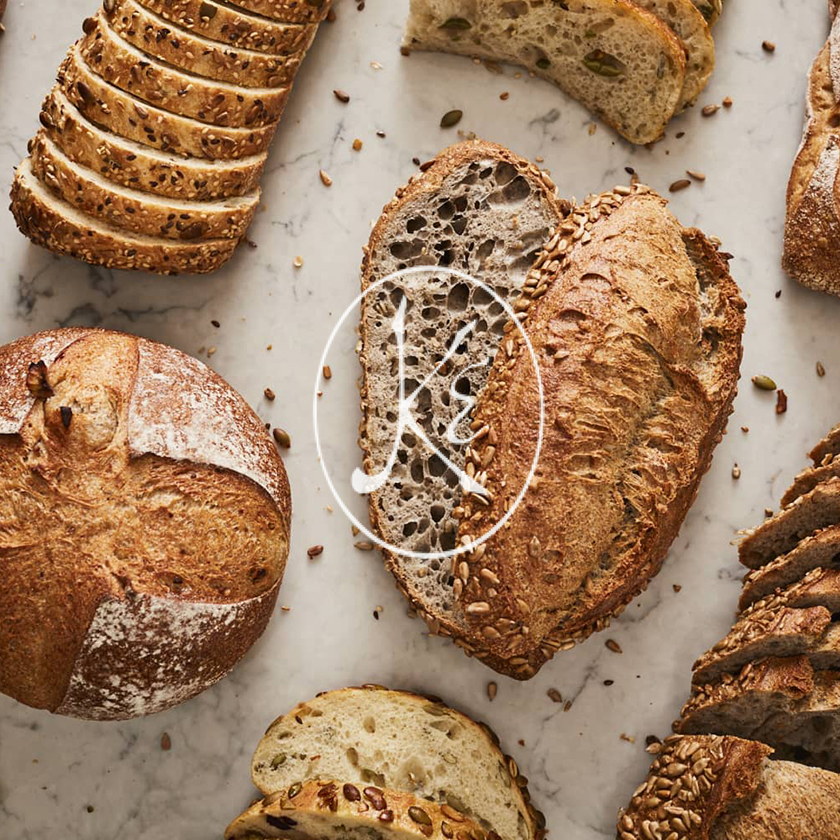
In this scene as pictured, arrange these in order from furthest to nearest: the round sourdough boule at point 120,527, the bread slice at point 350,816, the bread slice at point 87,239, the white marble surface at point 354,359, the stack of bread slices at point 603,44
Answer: the white marble surface at point 354,359 → the stack of bread slices at point 603,44 → the bread slice at point 87,239 → the bread slice at point 350,816 → the round sourdough boule at point 120,527

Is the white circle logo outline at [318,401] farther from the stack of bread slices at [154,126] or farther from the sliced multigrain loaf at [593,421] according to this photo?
the stack of bread slices at [154,126]

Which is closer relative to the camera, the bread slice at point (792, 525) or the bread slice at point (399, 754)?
the bread slice at point (792, 525)

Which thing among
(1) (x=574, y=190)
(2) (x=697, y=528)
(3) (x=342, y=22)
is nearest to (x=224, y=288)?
(3) (x=342, y=22)

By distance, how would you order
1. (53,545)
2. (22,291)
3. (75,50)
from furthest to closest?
(22,291)
(75,50)
(53,545)

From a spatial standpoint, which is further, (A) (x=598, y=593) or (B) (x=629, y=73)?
(B) (x=629, y=73)

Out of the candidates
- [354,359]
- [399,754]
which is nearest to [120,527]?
[354,359]

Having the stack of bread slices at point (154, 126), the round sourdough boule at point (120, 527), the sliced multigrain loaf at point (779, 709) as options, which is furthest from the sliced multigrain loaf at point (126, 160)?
the sliced multigrain loaf at point (779, 709)

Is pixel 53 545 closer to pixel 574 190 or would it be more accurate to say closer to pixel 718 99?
pixel 574 190
